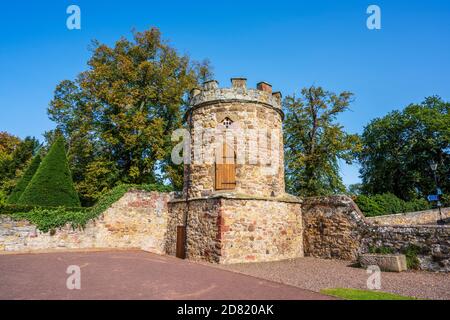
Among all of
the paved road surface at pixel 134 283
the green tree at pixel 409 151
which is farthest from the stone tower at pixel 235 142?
the green tree at pixel 409 151

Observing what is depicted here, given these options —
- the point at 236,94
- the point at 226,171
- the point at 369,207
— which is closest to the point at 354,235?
the point at 226,171

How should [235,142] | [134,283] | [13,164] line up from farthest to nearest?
[13,164] < [235,142] < [134,283]

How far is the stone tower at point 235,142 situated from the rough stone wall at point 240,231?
2.21 feet

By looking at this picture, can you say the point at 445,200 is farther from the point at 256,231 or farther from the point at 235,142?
the point at 235,142

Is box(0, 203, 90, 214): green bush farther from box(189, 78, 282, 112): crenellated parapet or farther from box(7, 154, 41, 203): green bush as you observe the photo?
box(189, 78, 282, 112): crenellated parapet

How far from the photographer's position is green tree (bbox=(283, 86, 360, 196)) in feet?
64.5

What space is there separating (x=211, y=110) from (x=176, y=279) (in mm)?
8266

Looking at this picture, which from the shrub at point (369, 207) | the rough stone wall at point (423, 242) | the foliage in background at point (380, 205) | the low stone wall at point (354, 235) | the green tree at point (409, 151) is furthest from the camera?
the green tree at point (409, 151)

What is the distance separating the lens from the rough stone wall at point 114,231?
1350 centimetres

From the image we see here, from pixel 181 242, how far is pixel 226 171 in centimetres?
446

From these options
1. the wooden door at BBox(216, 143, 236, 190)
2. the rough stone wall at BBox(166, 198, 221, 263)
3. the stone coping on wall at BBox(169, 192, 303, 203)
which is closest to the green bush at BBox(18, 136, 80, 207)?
the rough stone wall at BBox(166, 198, 221, 263)

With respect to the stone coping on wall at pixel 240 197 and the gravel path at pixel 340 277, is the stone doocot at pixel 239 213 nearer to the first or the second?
the stone coping on wall at pixel 240 197

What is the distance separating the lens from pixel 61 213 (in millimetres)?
14641
